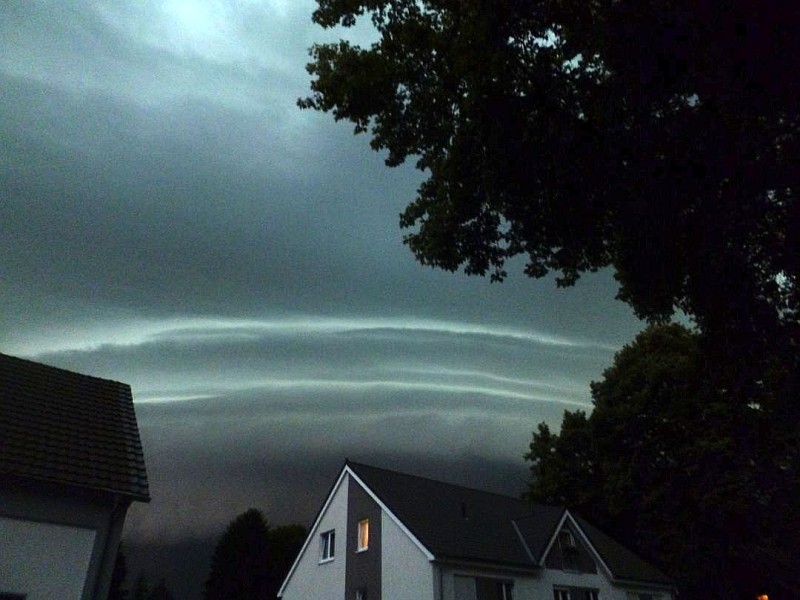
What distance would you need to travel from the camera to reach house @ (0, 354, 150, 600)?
10422 mm

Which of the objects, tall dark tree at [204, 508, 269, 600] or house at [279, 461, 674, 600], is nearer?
house at [279, 461, 674, 600]

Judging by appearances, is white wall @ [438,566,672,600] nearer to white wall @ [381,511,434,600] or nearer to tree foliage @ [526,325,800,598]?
white wall @ [381,511,434,600]

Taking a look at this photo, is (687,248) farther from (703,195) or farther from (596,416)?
(596,416)

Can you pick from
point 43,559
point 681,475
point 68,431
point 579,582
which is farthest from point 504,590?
point 43,559

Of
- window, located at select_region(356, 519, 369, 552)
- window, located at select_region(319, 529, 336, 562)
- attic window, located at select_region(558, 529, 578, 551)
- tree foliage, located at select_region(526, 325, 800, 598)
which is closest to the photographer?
window, located at select_region(356, 519, 369, 552)

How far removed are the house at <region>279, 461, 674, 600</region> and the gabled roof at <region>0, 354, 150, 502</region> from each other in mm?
14583

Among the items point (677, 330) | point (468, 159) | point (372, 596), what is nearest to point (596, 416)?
point (677, 330)

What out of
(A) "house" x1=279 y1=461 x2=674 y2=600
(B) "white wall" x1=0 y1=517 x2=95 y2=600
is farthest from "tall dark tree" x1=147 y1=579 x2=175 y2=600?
(B) "white wall" x1=0 y1=517 x2=95 y2=600

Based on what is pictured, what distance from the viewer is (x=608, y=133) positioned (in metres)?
11.3

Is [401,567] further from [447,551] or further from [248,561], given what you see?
[248,561]

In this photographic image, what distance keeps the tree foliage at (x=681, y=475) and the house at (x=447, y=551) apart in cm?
517

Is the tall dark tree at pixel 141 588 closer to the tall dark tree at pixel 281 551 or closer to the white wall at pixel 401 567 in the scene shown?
the tall dark tree at pixel 281 551

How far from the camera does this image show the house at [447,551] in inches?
961

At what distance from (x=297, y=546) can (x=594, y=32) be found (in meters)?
61.6
